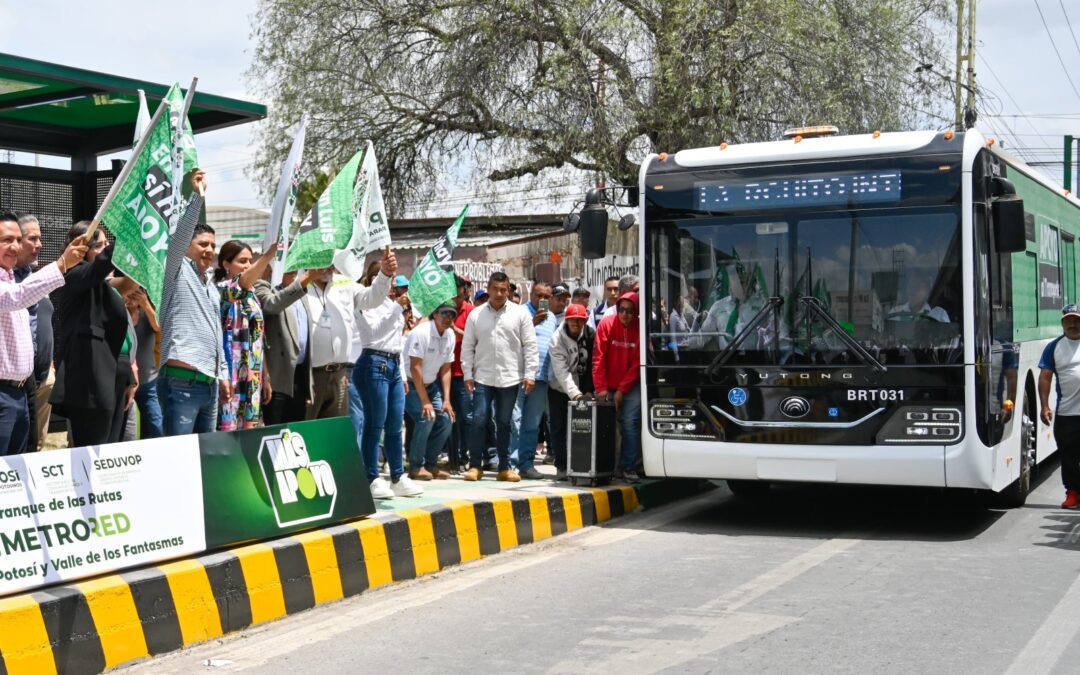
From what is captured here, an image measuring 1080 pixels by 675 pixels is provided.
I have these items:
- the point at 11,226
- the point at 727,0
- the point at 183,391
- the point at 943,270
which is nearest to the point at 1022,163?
the point at 943,270

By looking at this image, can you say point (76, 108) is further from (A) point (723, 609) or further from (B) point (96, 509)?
(A) point (723, 609)

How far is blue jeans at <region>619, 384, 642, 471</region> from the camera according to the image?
1159 centimetres

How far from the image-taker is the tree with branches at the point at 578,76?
21281 millimetres

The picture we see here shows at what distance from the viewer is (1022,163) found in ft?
37.6

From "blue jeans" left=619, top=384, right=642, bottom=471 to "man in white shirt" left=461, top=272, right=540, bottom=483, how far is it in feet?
2.92


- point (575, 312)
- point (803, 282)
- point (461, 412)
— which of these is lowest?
point (461, 412)

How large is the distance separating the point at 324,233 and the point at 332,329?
110 centimetres

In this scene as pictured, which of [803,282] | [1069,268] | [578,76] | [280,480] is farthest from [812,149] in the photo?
[578,76]

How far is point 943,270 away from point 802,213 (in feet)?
3.71

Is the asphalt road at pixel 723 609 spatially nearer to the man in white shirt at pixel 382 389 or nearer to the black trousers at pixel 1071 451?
the black trousers at pixel 1071 451

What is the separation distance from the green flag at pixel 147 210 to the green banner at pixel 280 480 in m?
1.14

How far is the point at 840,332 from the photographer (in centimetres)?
942

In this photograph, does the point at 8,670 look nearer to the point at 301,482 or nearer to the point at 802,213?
the point at 301,482

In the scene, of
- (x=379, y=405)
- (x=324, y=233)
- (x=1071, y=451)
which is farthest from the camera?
(x=1071, y=451)
